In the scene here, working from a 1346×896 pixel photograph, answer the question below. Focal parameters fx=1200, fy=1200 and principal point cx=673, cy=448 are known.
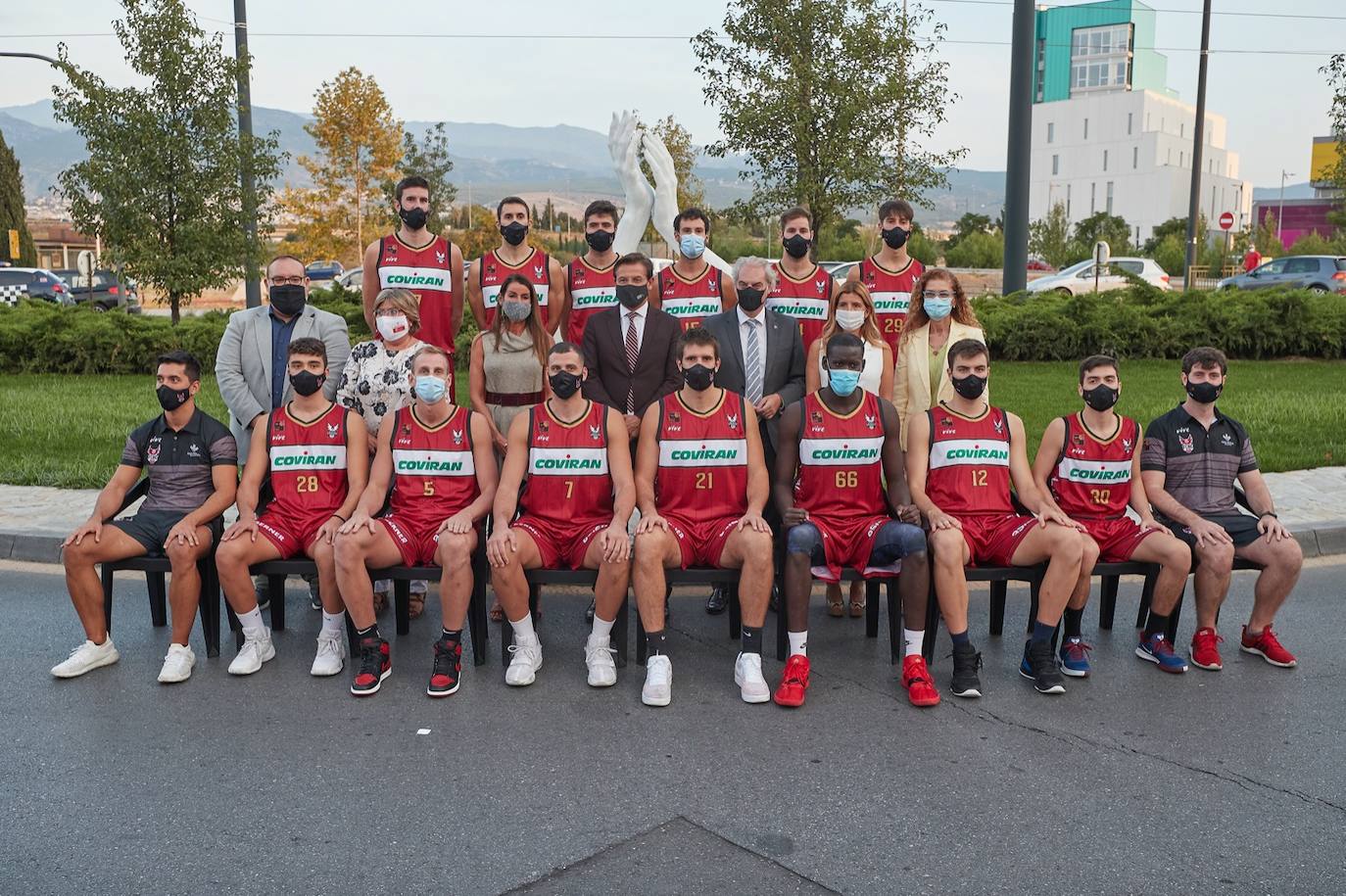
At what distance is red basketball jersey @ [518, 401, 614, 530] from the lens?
20.1ft

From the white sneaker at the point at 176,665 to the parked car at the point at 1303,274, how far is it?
27010 mm

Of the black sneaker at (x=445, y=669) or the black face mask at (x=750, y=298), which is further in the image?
the black face mask at (x=750, y=298)

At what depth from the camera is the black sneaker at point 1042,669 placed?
559 centimetres

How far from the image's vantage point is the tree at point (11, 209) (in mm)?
54312

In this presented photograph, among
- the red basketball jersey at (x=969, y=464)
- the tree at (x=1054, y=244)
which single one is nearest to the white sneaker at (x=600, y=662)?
the red basketball jersey at (x=969, y=464)

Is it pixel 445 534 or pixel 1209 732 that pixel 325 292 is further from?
pixel 1209 732

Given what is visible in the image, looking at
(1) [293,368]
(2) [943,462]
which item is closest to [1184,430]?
(2) [943,462]

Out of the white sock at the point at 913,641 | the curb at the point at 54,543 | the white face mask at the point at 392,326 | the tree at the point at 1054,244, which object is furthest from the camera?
the tree at the point at 1054,244

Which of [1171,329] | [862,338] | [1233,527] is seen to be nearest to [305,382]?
[862,338]

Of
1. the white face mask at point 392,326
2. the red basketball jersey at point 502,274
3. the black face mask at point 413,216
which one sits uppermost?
the black face mask at point 413,216

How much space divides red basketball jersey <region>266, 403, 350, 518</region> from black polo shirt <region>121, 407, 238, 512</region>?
0.29 metres

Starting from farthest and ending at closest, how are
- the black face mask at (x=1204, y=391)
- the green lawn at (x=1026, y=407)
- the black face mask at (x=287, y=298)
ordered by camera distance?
the green lawn at (x=1026, y=407)
the black face mask at (x=287, y=298)
the black face mask at (x=1204, y=391)

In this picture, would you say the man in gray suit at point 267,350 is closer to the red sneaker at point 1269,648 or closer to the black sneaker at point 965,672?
the black sneaker at point 965,672

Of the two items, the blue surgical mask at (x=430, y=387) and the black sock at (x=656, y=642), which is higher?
the blue surgical mask at (x=430, y=387)
